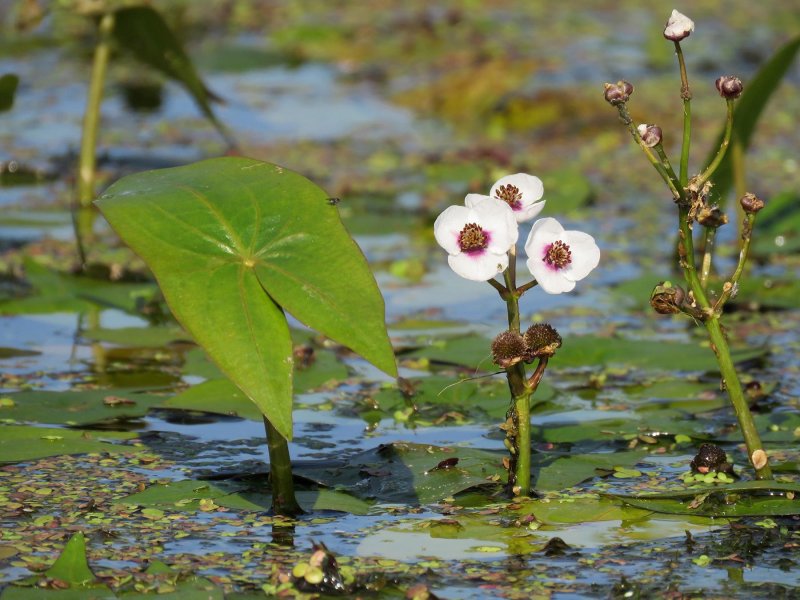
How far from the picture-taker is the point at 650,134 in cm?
210

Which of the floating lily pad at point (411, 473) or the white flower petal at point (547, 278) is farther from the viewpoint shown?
the floating lily pad at point (411, 473)

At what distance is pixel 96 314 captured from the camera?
368 cm

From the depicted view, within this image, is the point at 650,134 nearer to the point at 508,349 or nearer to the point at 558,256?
the point at 558,256

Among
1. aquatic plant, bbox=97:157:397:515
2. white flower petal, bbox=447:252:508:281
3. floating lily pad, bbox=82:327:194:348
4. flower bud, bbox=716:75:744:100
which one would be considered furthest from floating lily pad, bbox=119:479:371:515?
floating lily pad, bbox=82:327:194:348

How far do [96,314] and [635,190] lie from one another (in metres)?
2.70

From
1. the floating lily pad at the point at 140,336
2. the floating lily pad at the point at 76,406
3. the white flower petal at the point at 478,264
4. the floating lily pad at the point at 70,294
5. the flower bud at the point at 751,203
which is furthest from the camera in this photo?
the floating lily pad at the point at 70,294

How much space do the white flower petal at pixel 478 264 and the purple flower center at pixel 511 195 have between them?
5.0 inches

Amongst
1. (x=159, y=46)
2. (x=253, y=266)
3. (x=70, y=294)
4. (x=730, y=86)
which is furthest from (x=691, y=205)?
(x=159, y=46)

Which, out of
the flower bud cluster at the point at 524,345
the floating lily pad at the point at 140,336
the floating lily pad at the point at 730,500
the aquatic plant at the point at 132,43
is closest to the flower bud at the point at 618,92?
the flower bud cluster at the point at 524,345

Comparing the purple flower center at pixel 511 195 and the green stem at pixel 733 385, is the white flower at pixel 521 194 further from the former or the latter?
the green stem at pixel 733 385

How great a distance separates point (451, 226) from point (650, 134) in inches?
14.0

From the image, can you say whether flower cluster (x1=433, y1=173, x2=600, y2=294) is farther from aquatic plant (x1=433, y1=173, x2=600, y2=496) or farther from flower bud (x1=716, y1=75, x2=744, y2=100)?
flower bud (x1=716, y1=75, x2=744, y2=100)

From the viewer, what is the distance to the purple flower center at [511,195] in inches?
82.8

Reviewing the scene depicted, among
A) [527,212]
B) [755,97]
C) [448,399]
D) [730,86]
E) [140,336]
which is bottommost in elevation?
[448,399]
